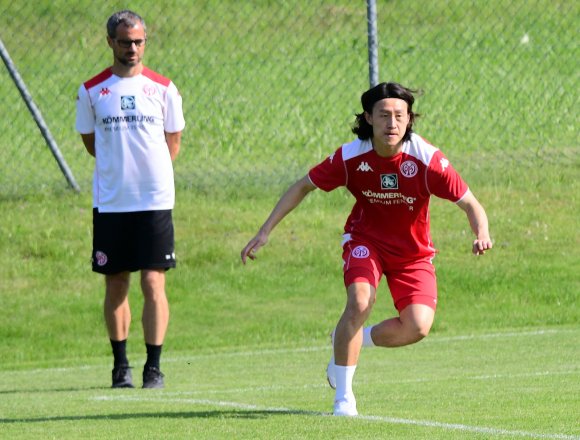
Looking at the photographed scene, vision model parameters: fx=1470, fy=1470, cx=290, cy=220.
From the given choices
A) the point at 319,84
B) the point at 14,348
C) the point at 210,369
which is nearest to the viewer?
the point at 210,369

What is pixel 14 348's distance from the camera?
487 inches

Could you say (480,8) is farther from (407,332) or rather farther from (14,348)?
(407,332)

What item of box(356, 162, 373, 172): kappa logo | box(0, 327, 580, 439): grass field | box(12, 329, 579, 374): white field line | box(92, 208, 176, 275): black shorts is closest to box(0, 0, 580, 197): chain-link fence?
box(12, 329, 579, 374): white field line

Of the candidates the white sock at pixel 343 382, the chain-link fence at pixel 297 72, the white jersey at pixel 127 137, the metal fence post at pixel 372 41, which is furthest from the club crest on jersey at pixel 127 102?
the chain-link fence at pixel 297 72

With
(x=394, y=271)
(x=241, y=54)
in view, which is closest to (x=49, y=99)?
(x=241, y=54)

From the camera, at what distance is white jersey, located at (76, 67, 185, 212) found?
9438mm

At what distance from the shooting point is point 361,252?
25.6 ft

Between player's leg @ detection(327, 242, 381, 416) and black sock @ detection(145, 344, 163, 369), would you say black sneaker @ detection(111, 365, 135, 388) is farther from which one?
player's leg @ detection(327, 242, 381, 416)

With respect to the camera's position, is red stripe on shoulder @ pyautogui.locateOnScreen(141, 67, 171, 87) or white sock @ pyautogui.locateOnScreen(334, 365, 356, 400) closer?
white sock @ pyautogui.locateOnScreen(334, 365, 356, 400)

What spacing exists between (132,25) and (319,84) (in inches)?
356

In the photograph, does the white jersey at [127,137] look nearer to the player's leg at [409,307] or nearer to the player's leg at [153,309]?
the player's leg at [153,309]

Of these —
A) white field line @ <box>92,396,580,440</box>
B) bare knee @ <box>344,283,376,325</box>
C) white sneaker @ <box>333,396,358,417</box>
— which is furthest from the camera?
bare knee @ <box>344,283,376,325</box>

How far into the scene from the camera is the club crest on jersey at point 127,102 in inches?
371

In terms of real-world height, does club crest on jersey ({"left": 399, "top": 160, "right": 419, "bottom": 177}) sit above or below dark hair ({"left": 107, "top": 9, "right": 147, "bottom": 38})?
below
